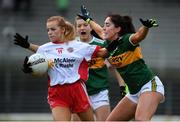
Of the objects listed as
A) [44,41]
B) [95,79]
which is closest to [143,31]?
[95,79]

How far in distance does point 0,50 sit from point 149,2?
4.65m

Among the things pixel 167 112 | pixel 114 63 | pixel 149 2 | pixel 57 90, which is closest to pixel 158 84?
pixel 114 63

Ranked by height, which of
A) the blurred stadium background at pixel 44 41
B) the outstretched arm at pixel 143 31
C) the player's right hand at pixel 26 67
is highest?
the outstretched arm at pixel 143 31

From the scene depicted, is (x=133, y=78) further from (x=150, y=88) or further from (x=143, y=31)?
(x=143, y=31)

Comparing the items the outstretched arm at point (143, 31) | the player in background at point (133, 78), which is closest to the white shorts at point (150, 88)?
the player in background at point (133, 78)

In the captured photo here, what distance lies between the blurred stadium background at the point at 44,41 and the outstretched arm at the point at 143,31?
21.1ft

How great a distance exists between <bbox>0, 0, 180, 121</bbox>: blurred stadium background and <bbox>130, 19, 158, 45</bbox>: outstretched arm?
253 inches

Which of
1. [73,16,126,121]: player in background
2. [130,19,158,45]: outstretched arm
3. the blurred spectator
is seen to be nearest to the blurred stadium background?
the blurred spectator

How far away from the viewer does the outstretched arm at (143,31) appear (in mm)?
9125

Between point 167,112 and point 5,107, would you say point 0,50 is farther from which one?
point 167,112

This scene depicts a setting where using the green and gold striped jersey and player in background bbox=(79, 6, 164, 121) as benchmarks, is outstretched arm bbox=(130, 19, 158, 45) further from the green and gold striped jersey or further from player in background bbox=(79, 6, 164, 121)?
the green and gold striped jersey

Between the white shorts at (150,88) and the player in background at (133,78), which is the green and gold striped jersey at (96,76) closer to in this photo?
the player in background at (133,78)

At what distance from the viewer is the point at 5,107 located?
16969 millimetres

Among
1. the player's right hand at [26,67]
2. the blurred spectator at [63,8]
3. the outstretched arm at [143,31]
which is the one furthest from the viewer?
the blurred spectator at [63,8]
